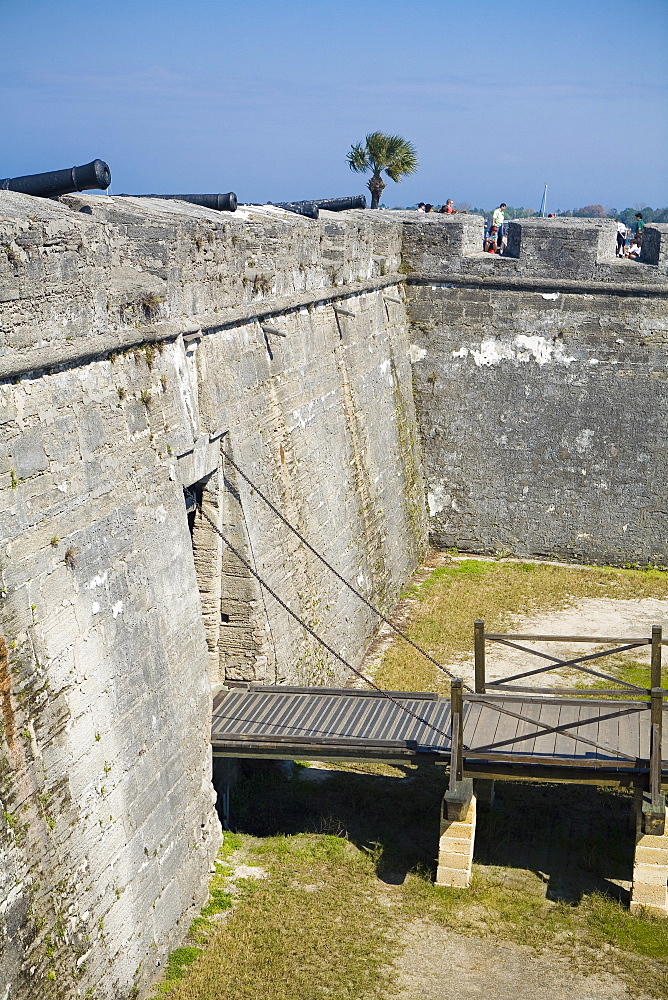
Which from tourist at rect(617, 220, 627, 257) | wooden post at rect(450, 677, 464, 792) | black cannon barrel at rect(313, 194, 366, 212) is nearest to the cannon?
black cannon barrel at rect(313, 194, 366, 212)

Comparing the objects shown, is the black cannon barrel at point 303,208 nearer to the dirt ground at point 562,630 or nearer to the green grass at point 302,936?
the dirt ground at point 562,630

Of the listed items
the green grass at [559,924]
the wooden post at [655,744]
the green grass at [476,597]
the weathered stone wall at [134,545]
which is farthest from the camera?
the green grass at [476,597]

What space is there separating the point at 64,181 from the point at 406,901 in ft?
17.4

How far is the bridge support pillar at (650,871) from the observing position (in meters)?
7.45

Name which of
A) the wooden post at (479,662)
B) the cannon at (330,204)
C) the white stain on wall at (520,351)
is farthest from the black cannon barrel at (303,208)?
the wooden post at (479,662)

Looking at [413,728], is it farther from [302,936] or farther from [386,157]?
[386,157]

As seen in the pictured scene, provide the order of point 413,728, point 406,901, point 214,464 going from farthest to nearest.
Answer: point 214,464
point 413,728
point 406,901

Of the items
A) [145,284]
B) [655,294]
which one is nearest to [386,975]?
[145,284]

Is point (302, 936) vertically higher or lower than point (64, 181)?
lower

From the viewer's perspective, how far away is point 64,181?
24.4 feet

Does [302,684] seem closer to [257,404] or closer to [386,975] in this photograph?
[257,404]

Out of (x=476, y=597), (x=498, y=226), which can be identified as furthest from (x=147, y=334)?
(x=498, y=226)

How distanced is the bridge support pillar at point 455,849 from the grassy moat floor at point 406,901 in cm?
9

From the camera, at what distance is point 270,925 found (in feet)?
23.6
